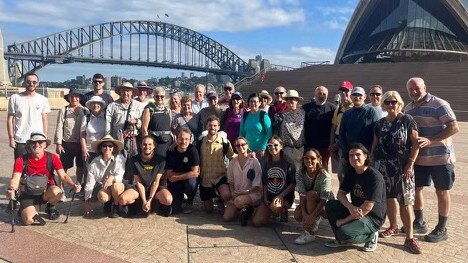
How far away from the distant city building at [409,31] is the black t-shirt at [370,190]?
48194 millimetres

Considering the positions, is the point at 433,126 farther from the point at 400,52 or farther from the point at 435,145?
the point at 400,52

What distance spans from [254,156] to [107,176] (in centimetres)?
199

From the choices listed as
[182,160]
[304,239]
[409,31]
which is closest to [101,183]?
[182,160]

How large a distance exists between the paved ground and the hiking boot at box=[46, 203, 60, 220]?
8 centimetres

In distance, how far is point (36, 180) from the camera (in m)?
5.26

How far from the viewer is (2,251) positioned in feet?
14.0

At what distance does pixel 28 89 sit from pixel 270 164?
357cm

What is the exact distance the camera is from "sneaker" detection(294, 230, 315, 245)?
4.70 m

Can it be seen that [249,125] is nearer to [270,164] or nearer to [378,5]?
[270,164]

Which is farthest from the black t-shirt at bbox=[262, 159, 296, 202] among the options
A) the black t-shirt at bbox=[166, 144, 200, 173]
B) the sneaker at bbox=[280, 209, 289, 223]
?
the black t-shirt at bbox=[166, 144, 200, 173]

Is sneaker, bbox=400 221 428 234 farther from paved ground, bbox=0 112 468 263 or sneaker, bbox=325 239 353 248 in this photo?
sneaker, bbox=325 239 353 248

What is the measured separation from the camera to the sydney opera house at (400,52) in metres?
31.5

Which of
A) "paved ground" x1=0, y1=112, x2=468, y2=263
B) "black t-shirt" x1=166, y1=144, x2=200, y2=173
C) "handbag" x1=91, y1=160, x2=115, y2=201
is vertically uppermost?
"black t-shirt" x1=166, y1=144, x2=200, y2=173

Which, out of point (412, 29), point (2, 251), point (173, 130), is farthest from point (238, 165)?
point (412, 29)
